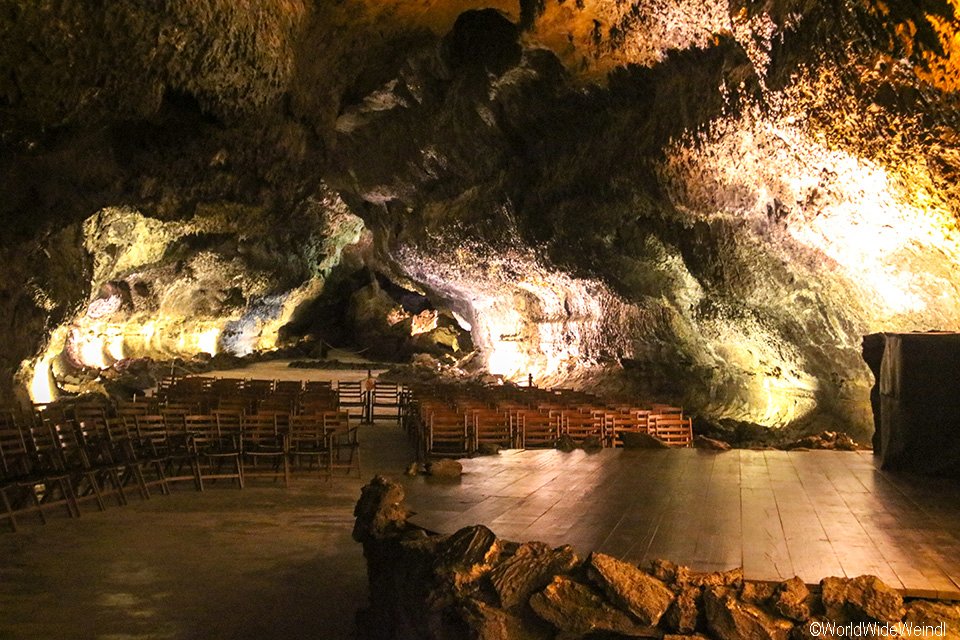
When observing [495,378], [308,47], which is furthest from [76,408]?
[495,378]

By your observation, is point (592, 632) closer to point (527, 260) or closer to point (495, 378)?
point (527, 260)

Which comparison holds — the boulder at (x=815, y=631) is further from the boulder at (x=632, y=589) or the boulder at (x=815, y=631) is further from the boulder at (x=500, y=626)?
the boulder at (x=500, y=626)

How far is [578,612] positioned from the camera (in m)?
3.87

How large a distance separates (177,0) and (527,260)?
11354mm

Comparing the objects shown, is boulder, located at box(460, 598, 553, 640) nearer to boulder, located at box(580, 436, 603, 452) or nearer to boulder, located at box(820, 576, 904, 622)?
boulder, located at box(820, 576, 904, 622)

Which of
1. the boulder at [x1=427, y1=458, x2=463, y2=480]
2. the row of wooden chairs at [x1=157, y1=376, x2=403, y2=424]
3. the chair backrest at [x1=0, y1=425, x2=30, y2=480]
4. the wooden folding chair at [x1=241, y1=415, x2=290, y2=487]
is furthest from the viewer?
the row of wooden chairs at [x1=157, y1=376, x2=403, y2=424]

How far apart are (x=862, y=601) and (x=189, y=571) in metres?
5.53

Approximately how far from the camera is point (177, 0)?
888 centimetres

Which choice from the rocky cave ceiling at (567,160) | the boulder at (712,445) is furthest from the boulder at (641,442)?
the rocky cave ceiling at (567,160)

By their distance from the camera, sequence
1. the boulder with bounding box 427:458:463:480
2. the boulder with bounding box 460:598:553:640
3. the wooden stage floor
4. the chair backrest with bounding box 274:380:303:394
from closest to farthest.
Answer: the boulder with bounding box 460:598:553:640 < the wooden stage floor < the boulder with bounding box 427:458:463:480 < the chair backrest with bounding box 274:380:303:394

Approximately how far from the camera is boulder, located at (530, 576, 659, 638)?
3.81m

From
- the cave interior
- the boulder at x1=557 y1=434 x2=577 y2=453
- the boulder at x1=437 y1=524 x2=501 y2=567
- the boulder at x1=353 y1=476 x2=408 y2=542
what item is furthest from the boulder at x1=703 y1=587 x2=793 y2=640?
the boulder at x1=557 y1=434 x2=577 y2=453

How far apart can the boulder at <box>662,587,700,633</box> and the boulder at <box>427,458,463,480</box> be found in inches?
128

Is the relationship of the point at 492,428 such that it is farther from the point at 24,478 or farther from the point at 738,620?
the point at 738,620
